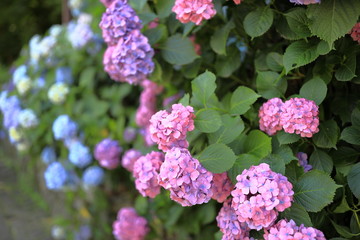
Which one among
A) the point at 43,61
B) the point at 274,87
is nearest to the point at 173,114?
the point at 274,87

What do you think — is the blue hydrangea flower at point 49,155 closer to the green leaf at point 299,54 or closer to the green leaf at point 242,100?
the green leaf at point 242,100

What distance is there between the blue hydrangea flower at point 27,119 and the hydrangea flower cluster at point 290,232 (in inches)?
76.7

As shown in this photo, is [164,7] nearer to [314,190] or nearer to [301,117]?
[301,117]

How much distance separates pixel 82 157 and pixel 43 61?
874 mm

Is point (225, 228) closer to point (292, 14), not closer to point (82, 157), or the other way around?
point (292, 14)

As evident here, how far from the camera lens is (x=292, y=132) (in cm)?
113

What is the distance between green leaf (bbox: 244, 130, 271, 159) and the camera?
1.16 meters

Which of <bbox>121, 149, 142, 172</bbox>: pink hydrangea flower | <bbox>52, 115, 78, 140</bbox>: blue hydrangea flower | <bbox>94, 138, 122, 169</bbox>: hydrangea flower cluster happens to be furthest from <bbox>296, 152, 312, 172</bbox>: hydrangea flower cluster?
<bbox>52, 115, 78, 140</bbox>: blue hydrangea flower

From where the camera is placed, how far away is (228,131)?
1.20m

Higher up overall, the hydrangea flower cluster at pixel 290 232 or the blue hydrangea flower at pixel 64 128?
the hydrangea flower cluster at pixel 290 232

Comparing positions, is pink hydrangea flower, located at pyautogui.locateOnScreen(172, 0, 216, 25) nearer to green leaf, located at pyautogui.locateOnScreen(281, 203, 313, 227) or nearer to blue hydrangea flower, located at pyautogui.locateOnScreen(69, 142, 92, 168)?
green leaf, located at pyautogui.locateOnScreen(281, 203, 313, 227)

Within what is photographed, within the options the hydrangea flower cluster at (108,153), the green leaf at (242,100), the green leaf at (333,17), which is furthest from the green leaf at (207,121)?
the hydrangea flower cluster at (108,153)

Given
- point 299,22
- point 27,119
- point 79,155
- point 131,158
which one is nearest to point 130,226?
point 131,158

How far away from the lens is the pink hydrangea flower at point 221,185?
3.77 ft
